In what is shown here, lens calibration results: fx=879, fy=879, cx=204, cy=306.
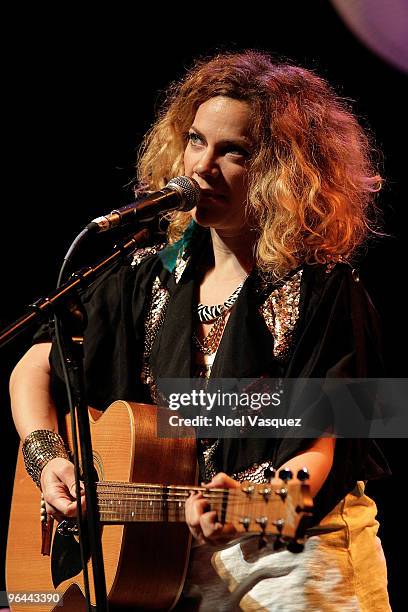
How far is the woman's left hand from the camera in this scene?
1.81 m

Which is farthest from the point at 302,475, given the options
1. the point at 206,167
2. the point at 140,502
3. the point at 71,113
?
the point at 71,113

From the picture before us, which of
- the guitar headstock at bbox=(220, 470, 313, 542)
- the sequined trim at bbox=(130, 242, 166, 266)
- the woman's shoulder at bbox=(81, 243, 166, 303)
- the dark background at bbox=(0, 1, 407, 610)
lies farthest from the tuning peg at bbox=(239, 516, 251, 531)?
the dark background at bbox=(0, 1, 407, 610)

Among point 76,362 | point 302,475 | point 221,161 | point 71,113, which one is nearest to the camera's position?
point 302,475

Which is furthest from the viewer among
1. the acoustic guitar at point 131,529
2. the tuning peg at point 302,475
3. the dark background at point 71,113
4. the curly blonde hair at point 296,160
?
the dark background at point 71,113

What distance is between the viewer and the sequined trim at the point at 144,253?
9.10ft

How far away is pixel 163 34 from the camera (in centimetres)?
320

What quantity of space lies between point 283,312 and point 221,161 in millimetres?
452

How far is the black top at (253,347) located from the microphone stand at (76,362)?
1.87 ft

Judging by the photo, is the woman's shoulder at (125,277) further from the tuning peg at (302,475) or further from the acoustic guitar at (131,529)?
the tuning peg at (302,475)

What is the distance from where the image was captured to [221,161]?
2416mm

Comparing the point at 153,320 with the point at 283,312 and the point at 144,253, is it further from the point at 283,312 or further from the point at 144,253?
the point at 283,312

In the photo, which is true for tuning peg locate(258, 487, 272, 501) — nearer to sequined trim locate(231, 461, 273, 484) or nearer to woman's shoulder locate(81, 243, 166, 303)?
sequined trim locate(231, 461, 273, 484)

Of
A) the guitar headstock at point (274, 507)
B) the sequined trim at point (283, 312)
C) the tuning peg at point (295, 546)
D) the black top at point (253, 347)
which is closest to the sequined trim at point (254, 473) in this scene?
the black top at point (253, 347)

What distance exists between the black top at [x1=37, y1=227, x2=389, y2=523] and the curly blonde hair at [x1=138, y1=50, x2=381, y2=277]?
0.09 metres
